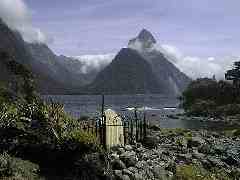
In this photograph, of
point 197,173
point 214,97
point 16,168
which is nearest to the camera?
point 16,168

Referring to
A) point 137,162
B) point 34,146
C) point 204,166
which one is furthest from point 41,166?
point 204,166

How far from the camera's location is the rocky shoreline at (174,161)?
1967 cm

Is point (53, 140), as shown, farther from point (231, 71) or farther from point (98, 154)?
point (231, 71)

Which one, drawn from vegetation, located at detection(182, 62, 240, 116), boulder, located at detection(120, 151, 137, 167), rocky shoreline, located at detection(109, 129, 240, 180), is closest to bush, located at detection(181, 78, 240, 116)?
vegetation, located at detection(182, 62, 240, 116)

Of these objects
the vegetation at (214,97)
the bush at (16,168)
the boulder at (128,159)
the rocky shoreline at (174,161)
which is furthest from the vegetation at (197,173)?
the vegetation at (214,97)

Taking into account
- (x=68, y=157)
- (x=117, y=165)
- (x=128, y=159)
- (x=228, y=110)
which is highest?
(x=68, y=157)

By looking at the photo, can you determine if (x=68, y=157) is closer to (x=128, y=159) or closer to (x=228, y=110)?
(x=128, y=159)

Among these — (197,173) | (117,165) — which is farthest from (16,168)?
(197,173)

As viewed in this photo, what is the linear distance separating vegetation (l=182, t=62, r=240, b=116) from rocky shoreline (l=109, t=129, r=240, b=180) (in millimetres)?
108372

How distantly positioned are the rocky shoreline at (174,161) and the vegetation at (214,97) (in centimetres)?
10837

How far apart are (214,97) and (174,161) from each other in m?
135

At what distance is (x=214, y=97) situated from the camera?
155625 millimetres

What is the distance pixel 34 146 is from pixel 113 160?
3.35 meters

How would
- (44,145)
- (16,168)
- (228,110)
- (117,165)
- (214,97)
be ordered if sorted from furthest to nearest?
(214,97) < (228,110) < (117,165) < (44,145) < (16,168)
